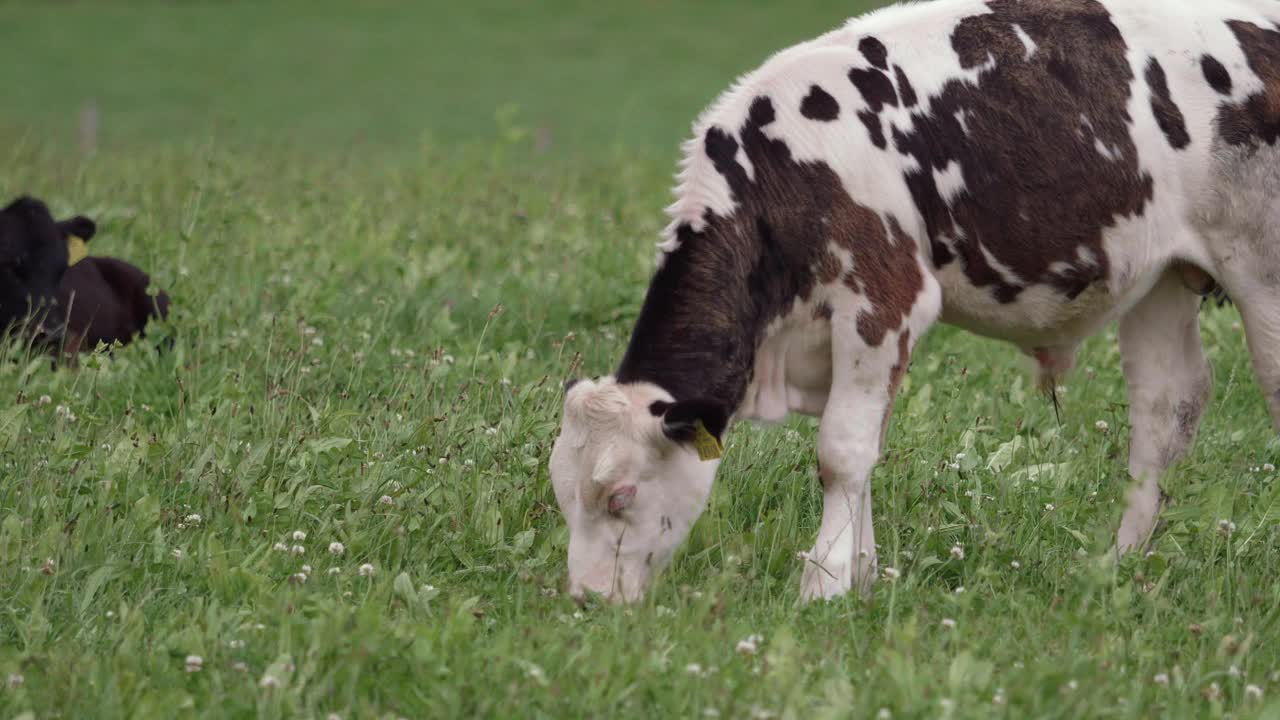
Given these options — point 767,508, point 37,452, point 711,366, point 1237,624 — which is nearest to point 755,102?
point 711,366

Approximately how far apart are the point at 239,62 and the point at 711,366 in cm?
2790

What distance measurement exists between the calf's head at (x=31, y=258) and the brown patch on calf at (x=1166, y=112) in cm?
562

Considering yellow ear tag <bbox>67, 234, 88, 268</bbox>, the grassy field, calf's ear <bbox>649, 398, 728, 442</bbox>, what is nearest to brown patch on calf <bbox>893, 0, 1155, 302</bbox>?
the grassy field

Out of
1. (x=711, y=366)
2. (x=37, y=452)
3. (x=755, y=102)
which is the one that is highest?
(x=755, y=102)

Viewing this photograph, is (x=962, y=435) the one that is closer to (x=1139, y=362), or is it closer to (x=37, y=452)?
(x=1139, y=362)

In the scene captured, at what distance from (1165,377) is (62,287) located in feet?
19.0

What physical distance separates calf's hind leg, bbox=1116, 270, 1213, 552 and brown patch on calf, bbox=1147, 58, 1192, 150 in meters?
0.75

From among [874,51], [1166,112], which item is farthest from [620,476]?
[1166,112]

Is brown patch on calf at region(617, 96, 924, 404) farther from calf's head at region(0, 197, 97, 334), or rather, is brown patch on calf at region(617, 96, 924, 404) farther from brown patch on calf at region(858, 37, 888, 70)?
calf's head at region(0, 197, 97, 334)

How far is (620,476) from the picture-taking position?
5.38 meters

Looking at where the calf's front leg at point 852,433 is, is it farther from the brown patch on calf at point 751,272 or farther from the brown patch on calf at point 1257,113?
the brown patch on calf at point 1257,113

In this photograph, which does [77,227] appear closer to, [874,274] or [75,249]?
[75,249]

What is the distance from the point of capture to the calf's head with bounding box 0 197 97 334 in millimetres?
8586

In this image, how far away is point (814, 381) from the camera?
5.81 meters
